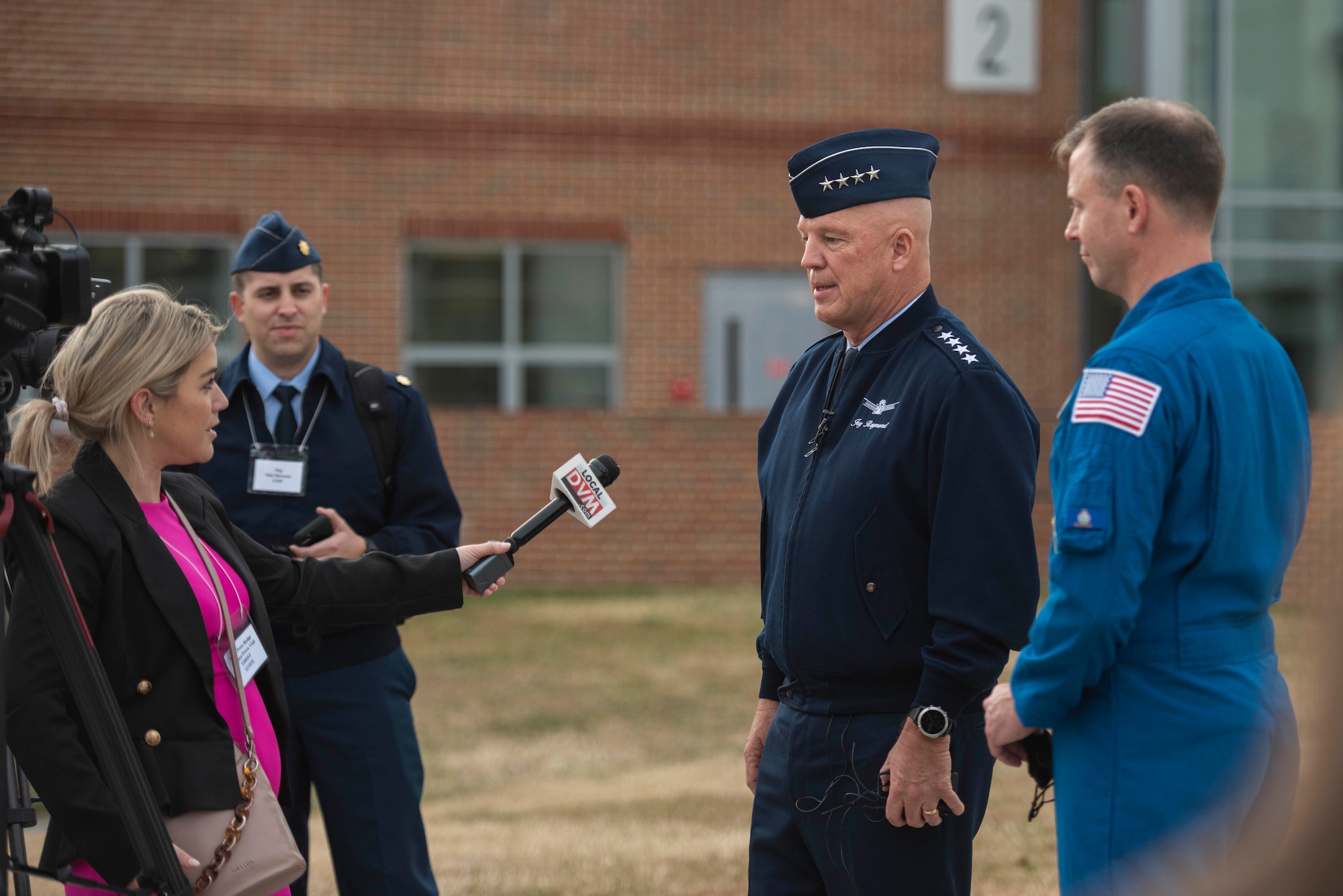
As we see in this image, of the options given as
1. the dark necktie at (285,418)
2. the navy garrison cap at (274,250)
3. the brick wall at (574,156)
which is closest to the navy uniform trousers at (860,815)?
the dark necktie at (285,418)

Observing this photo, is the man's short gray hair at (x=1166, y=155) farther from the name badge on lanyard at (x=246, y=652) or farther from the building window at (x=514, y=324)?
the building window at (x=514, y=324)

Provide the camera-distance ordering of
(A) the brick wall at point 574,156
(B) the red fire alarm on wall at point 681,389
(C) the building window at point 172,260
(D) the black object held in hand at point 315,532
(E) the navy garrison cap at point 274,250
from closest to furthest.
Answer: (D) the black object held in hand at point 315,532 < (E) the navy garrison cap at point 274,250 < (A) the brick wall at point 574,156 < (C) the building window at point 172,260 < (B) the red fire alarm on wall at point 681,389

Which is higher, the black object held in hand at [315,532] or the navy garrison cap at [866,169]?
the navy garrison cap at [866,169]

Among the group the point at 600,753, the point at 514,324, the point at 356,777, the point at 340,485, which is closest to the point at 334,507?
the point at 340,485

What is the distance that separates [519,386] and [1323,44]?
27.3ft

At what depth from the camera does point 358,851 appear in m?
3.56

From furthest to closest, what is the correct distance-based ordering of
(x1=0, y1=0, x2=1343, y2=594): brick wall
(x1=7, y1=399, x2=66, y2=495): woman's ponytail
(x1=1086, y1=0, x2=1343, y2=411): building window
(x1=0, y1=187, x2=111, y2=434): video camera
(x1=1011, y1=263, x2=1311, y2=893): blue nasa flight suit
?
(x1=0, y1=0, x2=1343, y2=594): brick wall, (x1=1086, y1=0, x2=1343, y2=411): building window, (x1=7, y1=399, x2=66, y2=495): woman's ponytail, (x1=0, y1=187, x2=111, y2=434): video camera, (x1=1011, y1=263, x2=1311, y2=893): blue nasa flight suit

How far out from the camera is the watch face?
2418mm

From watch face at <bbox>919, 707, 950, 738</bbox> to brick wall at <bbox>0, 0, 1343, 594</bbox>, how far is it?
9910mm

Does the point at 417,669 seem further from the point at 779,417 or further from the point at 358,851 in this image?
the point at 779,417

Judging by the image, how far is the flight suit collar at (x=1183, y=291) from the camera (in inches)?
87.2

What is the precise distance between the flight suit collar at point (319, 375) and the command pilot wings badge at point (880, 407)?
6.01 feet

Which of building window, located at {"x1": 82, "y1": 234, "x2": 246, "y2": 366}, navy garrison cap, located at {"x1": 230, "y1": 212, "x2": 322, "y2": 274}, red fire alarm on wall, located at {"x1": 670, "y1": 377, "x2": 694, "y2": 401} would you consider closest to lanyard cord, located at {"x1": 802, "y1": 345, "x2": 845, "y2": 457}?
navy garrison cap, located at {"x1": 230, "y1": 212, "x2": 322, "y2": 274}

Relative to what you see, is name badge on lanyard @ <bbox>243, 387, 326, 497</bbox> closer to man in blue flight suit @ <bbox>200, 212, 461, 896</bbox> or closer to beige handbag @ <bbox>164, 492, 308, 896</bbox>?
man in blue flight suit @ <bbox>200, 212, 461, 896</bbox>
